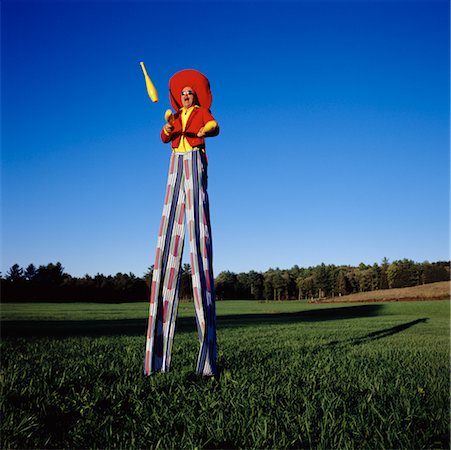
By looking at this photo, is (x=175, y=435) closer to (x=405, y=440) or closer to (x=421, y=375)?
(x=405, y=440)

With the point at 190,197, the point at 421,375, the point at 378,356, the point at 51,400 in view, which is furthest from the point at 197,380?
the point at 378,356

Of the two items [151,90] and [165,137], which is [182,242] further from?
[151,90]

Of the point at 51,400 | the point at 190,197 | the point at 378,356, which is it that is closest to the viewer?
the point at 51,400

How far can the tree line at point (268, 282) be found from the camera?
5888cm

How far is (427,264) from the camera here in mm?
89250

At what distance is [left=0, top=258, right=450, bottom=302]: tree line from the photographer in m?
58.9

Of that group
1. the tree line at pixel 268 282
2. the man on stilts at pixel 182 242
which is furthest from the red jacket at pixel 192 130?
the tree line at pixel 268 282

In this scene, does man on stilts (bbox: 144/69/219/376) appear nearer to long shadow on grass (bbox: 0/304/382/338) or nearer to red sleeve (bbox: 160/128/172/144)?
red sleeve (bbox: 160/128/172/144)

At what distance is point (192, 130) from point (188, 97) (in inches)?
25.0

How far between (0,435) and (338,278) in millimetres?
94556

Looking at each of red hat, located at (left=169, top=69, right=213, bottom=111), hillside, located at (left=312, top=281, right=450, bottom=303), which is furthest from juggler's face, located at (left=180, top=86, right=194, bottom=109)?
hillside, located at (left=312, top=281, right=450, bottom=303)

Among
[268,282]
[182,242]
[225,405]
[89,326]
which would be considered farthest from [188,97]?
[268,282]

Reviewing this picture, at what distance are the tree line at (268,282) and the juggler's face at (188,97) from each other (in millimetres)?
A: 54718

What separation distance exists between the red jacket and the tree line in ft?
180
